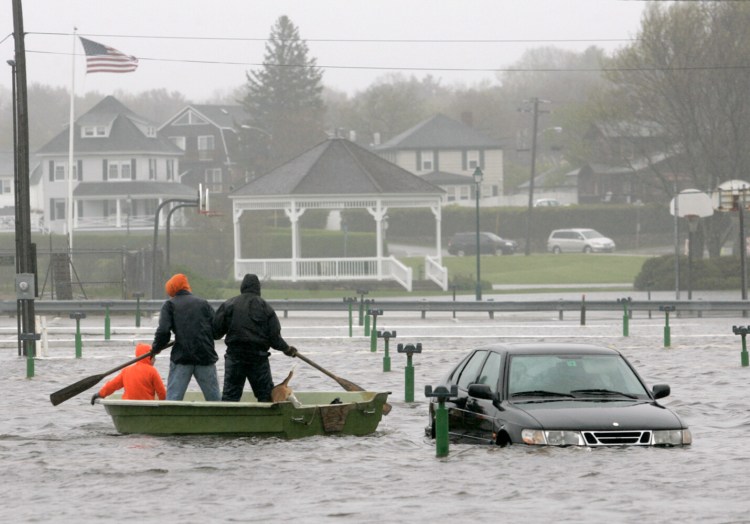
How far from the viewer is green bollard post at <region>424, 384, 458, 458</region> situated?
1277cm

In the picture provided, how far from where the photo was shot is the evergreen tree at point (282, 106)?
113438 millimetres

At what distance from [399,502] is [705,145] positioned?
50.7m

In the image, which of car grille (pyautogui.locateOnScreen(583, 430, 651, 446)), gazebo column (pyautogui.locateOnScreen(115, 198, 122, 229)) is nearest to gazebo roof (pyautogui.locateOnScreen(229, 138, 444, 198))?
gazebo column (pyautogui.locateOnScreen(115, 198, 122, 229))

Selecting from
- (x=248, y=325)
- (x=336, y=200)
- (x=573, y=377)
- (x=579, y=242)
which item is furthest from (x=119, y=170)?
(x=573, y=377)

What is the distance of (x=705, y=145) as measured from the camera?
5984cm

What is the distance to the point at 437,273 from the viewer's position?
185 ft

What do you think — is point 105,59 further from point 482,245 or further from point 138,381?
point 482,245

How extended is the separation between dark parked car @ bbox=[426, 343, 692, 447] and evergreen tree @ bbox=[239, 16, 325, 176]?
97.4 m

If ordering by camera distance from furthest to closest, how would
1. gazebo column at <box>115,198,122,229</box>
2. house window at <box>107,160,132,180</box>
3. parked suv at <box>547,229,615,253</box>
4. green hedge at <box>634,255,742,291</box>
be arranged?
house window at <box>107,160,132,180</box> → gazebo column at <box>115,198,122,229</box> → parked suv at <box>547,229,615,253</box> → green hedge at <box>634,255,742,291</box>

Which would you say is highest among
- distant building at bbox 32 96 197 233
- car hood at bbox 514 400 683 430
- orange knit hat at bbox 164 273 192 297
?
distant building at bbox 32 96 197 233

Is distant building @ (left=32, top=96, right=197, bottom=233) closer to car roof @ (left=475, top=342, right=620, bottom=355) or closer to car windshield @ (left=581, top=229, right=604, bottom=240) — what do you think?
car windshield @ (left=581, top=229, right=604, bottom=240)

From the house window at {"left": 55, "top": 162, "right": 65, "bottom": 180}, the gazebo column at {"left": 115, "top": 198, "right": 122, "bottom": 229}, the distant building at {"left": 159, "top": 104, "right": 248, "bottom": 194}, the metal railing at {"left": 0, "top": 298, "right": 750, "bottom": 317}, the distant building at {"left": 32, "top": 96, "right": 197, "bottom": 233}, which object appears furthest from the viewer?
the distant building at {"left": 159, "top": 104, "right": 248, "bottom": 194}

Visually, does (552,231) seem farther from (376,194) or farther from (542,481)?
(542,481)

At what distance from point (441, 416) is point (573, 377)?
149 cm
